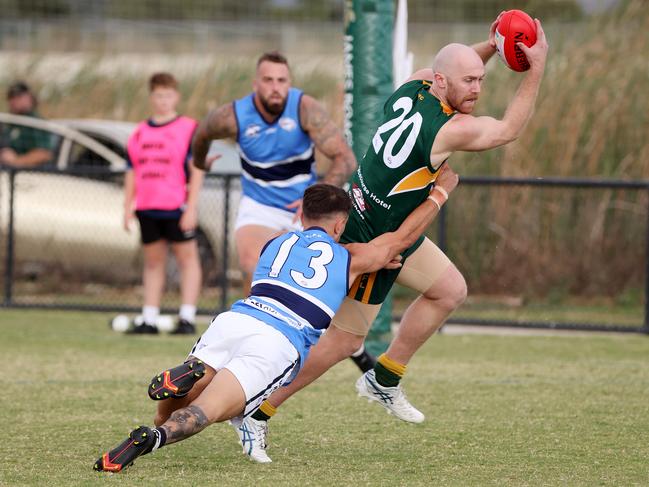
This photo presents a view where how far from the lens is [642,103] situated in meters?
13.3

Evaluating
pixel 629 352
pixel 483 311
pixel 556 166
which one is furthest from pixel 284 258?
pixel 556 166

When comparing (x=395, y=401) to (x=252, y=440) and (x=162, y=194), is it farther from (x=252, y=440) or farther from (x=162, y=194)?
(x=162, y=194)

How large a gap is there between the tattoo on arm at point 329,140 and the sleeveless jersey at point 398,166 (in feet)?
5.36

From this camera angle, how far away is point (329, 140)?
8008 millimetres

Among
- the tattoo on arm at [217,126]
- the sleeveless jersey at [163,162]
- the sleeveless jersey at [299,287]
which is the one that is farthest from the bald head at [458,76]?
the sleeveless jersey at [163,162]

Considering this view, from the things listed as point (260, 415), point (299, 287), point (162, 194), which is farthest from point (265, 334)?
point (162, 194)

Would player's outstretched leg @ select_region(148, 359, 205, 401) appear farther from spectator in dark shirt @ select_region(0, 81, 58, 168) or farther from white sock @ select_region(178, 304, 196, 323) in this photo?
spectator in dark shirt @ select_region(0, 81, 58, 168)

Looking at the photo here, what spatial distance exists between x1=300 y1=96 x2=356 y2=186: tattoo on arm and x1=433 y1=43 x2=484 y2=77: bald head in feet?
6.64

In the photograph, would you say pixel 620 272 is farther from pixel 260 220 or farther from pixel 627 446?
pixel 627 446

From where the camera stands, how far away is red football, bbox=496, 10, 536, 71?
18.9 ft

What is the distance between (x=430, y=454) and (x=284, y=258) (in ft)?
3.78

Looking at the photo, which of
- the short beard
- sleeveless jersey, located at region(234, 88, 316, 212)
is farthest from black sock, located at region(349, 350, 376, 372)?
the short beard

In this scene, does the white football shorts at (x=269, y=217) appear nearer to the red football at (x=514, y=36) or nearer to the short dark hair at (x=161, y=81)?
the short dark hair at (x=161, y=81)

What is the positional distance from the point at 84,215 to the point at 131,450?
25.9ft
